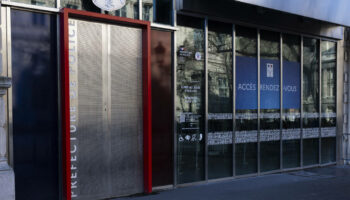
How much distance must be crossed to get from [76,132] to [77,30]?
1.84 m

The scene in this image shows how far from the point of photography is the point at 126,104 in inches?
296

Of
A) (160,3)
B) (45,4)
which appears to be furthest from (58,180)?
(160,3)

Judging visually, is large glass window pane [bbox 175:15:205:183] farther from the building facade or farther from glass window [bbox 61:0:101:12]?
glass window [bbox 61:0:101:12]

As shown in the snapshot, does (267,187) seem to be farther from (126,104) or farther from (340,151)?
(340,151)

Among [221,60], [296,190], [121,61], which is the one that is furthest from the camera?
[221,60]

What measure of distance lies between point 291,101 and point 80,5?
642cm

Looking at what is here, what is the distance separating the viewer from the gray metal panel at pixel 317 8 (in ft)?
28.7

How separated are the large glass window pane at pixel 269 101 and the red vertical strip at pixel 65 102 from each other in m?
5.28

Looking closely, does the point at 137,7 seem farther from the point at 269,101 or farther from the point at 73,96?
the point at 269,101

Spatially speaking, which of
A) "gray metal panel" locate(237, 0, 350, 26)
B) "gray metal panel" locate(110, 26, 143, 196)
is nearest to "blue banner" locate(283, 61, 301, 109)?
"gray metal panel" locate(237, 0, 350, 26)

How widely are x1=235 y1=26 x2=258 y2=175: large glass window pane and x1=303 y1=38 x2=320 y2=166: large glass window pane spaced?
2.08 metres

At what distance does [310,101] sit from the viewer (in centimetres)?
1114

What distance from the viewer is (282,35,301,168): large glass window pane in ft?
34.3

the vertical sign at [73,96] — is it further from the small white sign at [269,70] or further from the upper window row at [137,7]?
the small white sign at [269,70]
